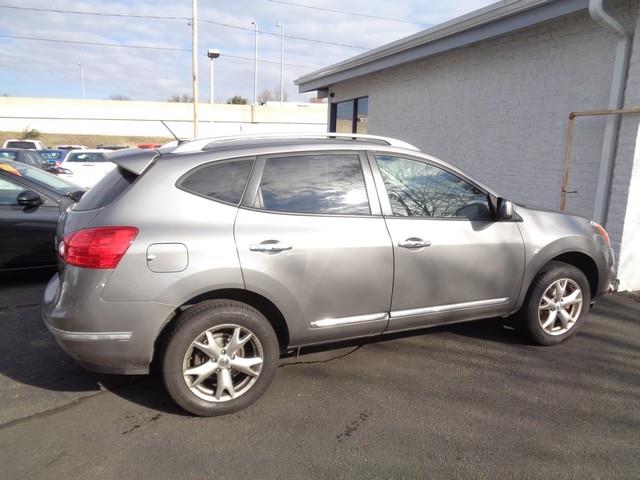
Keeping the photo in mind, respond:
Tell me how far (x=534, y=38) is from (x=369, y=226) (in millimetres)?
5547

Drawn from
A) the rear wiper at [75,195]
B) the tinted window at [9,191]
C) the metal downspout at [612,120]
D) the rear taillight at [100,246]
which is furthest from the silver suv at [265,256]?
the tinted window at [9,191]

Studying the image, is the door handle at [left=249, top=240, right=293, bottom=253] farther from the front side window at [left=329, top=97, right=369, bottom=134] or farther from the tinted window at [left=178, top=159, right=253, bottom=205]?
the front side window at [left=329, top=97, right=369, bottom=134]

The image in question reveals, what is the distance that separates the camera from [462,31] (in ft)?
25.6

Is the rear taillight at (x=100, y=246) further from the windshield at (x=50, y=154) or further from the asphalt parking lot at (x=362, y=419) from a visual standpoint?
the windshield at (x=50, y=154)

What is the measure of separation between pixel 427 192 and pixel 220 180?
1.58 m

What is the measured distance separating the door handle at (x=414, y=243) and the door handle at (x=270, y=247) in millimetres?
847

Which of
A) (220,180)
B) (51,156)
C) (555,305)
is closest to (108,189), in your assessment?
(220,180)

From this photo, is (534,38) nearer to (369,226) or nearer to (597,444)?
(369,226)

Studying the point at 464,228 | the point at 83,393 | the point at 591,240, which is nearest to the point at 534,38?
the point at 591,240

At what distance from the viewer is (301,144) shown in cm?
343

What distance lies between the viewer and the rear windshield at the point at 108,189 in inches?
120

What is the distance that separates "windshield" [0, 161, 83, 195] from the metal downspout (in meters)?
6.64

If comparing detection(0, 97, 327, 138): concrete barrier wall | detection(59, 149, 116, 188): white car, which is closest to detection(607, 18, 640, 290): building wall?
detection(59, 149, 116, 188): white car

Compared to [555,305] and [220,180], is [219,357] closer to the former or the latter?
[220,180]
